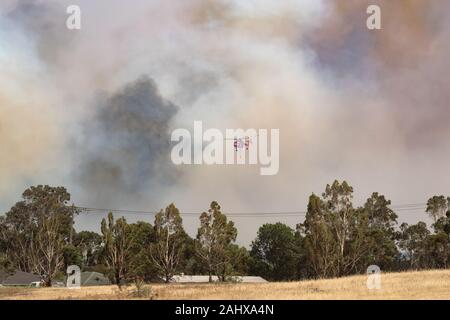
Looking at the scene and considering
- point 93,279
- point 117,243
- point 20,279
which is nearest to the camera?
point 117,243

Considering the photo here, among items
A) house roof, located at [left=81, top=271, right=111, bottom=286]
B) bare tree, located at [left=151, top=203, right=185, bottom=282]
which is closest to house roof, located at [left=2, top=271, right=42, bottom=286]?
house roof, located at [left=81, top=271, right=111, bottom=286]

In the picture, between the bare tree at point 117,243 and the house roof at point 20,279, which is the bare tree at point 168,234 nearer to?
the bare tree at point 117,243

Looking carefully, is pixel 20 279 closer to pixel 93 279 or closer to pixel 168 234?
pixel 93 279

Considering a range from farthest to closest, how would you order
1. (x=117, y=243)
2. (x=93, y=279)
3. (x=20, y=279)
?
(x=20, y=279) → (x=93, y=279) → (x=117, y=243)

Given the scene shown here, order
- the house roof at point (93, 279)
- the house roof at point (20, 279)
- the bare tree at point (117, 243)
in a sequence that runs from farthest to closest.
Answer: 1. the house roof at point (20, 279)
2. the house roof at point (93, 279)
3. the bare tree at point (117, 243)

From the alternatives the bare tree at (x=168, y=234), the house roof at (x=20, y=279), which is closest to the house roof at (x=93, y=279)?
the house roof at (x=20, y=279)

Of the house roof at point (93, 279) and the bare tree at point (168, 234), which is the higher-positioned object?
the bare tree at point (168, 234)

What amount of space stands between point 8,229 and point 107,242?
184 ft

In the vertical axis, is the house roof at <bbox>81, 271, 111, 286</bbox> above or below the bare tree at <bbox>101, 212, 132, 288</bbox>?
below

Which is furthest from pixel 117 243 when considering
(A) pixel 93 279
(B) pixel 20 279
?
(B) pixel 20 279

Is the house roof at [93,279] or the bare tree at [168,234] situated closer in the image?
the bare tree at [168,234]

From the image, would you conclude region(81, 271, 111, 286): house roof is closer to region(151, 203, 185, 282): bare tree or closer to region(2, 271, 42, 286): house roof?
region(2, 271, 42, 286): house roof
